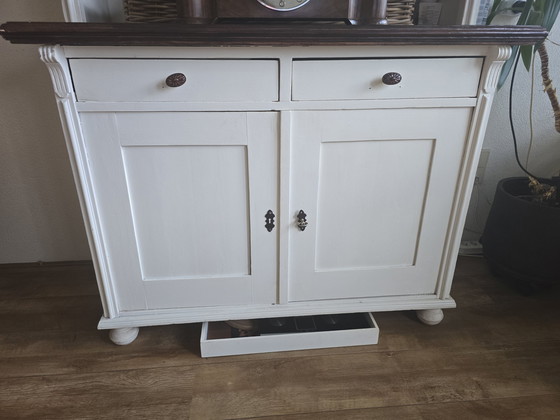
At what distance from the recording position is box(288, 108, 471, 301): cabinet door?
0.93 m

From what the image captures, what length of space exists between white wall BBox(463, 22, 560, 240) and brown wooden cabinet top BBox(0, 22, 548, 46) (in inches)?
24.2

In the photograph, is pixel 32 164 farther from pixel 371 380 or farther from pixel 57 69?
pixel 371 380

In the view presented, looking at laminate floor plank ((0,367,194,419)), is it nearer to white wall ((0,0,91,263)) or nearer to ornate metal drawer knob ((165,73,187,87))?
white wall ((0,0,91,263))

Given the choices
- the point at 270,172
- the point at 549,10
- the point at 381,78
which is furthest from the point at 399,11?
the point at 270,172

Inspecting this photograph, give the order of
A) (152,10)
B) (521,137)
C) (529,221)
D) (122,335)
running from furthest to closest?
(521,137) < (529,221) < (122,335) < (152,10)

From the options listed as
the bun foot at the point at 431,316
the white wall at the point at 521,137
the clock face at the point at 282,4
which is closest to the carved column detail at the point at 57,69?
the clock face at the point at 282,4

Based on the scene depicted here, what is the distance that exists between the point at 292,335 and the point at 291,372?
96 millimetres

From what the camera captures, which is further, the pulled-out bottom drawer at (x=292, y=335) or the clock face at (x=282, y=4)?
the pulled-out bottom drawer at (x=292, y=335)

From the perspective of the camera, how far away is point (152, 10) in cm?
99

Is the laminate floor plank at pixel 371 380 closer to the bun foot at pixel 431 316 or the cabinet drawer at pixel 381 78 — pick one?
the bun foot at pixel 431 316

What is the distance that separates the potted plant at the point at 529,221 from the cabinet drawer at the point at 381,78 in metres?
0.35

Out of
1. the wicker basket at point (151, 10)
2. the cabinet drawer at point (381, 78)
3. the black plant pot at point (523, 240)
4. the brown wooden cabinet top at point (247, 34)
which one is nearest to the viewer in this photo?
the brown wooden cabinet top at point (247, 34)

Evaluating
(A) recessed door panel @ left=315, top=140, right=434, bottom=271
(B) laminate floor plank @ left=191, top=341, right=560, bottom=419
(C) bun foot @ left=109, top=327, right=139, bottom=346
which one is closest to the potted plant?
(B) laminate floor plank @ left=191, top=341, right=560, bottom=419

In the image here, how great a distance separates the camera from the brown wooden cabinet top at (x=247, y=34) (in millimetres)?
760
